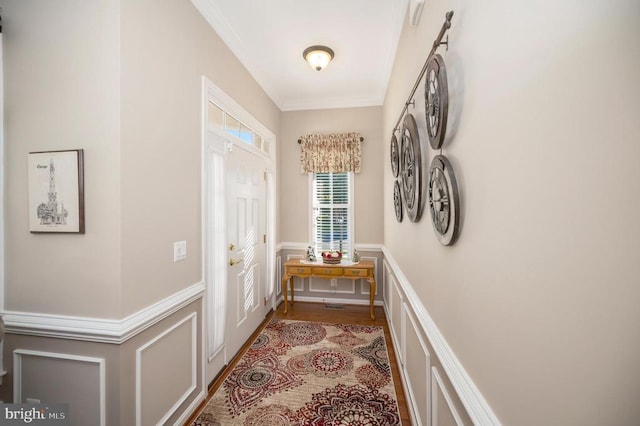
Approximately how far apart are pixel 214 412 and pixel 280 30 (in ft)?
10.2

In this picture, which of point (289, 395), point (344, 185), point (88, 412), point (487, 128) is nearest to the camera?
point (487, 128)

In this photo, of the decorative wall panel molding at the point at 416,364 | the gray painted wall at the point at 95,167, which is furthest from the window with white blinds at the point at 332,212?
the gray painted wall at the point at 95,167

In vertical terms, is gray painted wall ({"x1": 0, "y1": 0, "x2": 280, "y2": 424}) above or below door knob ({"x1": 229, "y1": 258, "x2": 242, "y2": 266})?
above

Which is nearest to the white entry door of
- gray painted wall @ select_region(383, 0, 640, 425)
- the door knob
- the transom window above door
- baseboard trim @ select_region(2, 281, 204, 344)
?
the door knob

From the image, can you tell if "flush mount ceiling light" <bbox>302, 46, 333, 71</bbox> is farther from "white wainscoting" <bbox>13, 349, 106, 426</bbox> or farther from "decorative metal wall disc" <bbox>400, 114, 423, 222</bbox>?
"white wainscoting" <bbox>13, 349, 106, 426</bbox>

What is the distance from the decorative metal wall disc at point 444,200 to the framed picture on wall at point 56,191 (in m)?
1.71

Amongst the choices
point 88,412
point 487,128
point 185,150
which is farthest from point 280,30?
point 88,412

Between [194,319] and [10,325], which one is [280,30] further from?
[10,325]

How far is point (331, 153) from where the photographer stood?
3863mm

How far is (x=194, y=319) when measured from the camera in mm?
1909

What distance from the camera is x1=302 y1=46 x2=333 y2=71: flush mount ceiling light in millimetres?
2583

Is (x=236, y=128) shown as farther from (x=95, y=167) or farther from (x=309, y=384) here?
(x=309, y=384)

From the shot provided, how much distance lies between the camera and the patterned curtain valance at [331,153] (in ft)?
12.5

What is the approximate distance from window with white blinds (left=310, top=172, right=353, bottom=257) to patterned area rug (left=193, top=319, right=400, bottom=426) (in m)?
1.30
